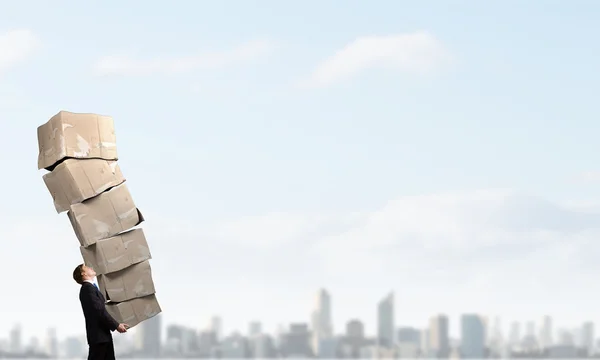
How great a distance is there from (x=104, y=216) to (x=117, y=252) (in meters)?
0.39

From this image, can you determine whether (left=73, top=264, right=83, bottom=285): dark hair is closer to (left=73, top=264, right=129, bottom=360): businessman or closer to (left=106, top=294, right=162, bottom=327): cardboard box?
(left=73, top=264, right=129, bottom=360): businessman

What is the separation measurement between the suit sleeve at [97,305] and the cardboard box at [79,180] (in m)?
1.16

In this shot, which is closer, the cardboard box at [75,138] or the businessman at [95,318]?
the businessman at [95,318]

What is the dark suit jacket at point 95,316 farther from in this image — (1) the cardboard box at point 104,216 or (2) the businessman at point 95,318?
(1) the cardboard box at point 104,216

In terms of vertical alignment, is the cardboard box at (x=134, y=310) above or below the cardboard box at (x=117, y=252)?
below

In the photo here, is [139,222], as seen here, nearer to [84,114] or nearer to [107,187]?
[107,187]

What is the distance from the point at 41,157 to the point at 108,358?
224 centimetres

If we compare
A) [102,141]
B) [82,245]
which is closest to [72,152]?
[102,141]

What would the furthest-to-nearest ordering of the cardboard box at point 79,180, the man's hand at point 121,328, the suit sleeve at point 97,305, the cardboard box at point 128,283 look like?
the cardboard box at point 128,283 < the cardboard box at point 79,180 < the man's hand at point 121,328 < the suit sleeve at point 97,305

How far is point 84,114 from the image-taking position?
8.91m

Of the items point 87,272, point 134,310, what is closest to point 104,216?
point 87,272

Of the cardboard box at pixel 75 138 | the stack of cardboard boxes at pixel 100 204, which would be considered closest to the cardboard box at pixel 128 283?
the stack of cardboard boxes at pixel 100 204

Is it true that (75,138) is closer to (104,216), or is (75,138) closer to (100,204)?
(100,204)

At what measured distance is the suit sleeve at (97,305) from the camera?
8.09 meters
